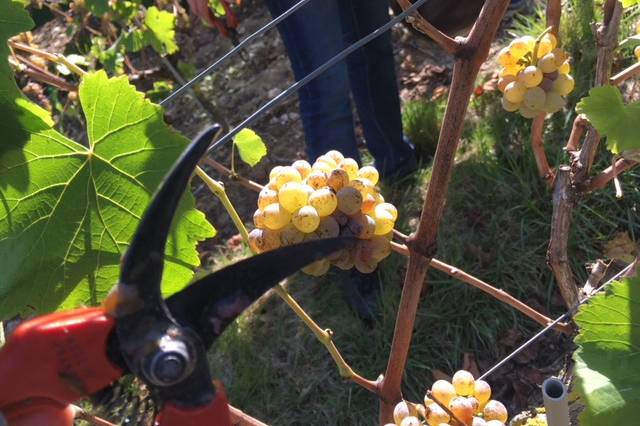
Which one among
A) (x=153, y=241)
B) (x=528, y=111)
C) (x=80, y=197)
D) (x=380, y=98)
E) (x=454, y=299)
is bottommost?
(x=454, y=299)

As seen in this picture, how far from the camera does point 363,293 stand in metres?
2.03

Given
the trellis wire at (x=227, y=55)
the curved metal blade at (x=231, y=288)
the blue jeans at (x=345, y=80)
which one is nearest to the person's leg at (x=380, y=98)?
the blue jeans at (x=345, y=80)

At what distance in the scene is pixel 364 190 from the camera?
891 mm

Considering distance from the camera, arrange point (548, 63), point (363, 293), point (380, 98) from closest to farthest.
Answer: point (548, 63), point (363, 293), point (380, 98)

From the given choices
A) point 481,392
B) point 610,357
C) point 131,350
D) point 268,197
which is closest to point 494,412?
point 481,392

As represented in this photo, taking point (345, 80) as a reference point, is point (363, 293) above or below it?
below

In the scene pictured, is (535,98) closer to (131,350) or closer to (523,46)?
(523,46)

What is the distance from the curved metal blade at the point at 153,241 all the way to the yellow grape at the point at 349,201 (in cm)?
32

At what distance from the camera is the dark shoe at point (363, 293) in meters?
1.99

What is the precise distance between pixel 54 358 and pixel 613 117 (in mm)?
656

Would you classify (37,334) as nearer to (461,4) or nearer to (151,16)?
(461,4)

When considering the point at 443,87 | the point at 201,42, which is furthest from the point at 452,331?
the point at 201,42

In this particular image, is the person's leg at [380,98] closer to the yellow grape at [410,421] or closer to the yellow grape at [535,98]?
the yellow grape at [535,98]

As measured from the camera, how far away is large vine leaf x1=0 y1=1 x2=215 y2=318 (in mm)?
978
